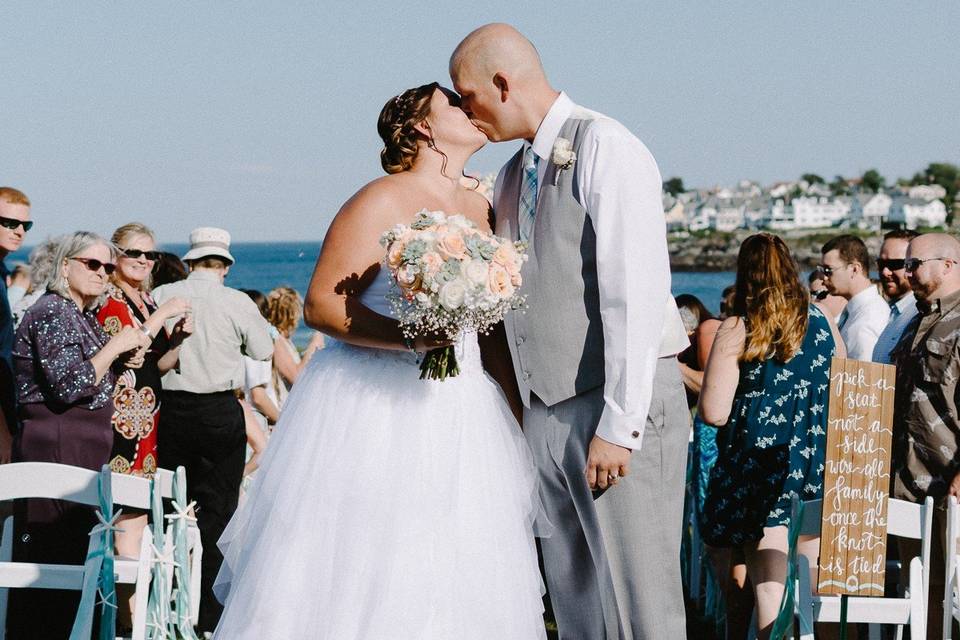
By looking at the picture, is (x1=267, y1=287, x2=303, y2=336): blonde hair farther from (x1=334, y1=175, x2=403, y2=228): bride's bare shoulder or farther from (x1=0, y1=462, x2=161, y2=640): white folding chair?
(x1=334, y1=175, x2=403, y2=228): bride's bare shoulder

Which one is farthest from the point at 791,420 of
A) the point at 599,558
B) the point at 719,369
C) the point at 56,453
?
the point at 56,453

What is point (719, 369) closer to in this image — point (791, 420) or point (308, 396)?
point (791, 420)

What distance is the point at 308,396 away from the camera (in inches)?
145

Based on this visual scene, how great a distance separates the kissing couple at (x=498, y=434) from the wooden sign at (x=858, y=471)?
20.5 inches

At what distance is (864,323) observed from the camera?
7199 mm

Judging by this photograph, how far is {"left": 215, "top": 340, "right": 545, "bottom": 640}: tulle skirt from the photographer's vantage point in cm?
347

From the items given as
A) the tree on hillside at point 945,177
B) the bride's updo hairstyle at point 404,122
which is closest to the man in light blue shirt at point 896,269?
the bride's updo hairstyle at point 404,122

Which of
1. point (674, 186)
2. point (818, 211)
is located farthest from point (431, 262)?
point (674, 186)

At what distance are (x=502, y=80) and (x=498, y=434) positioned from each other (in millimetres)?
1081

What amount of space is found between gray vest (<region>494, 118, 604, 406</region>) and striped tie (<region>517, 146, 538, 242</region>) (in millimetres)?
30

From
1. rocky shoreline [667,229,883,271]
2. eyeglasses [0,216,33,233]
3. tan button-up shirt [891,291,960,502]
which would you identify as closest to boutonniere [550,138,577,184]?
tan button-up shirt [891,291,960,502]

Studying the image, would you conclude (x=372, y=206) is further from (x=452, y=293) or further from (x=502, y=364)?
(x=502, y=364)

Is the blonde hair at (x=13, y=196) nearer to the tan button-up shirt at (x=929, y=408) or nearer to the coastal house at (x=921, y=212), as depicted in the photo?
the tan button-up shirt at (x=929, y=408)

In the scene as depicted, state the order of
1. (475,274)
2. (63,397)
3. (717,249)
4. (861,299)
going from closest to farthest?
(475,274) < (63,397) < (861,299) < (717,249)
